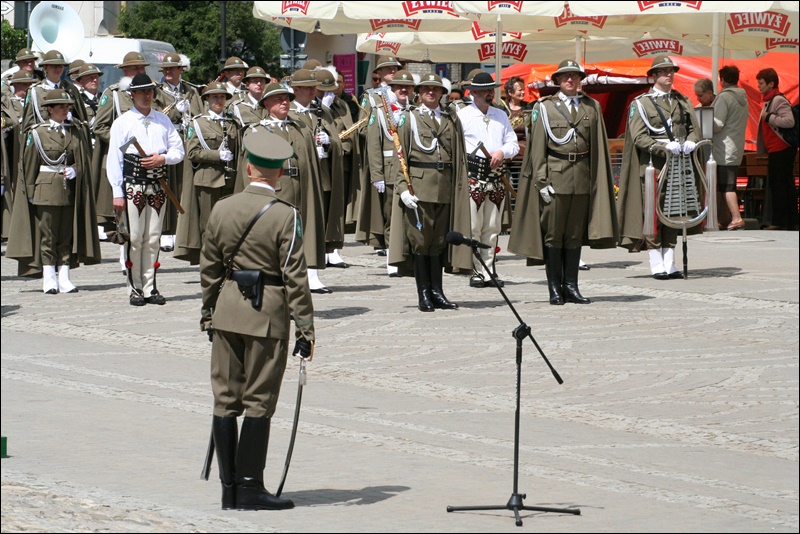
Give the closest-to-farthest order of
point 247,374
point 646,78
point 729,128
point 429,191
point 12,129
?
1. point 247,374
2. point 429,191
3. point 12,129
4. point 729,128
5. point 646,78

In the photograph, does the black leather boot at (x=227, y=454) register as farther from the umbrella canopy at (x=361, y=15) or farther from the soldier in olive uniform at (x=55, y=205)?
the umbrella canopy at (x=361, y=15)

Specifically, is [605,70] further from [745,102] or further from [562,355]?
[562,355]

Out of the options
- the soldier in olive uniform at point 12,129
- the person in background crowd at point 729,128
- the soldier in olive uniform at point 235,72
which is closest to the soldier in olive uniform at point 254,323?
the soldier in olive uniform at point 12,129

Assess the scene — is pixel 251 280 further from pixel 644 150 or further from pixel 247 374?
pixel 644 150

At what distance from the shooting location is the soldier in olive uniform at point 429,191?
1447 cm

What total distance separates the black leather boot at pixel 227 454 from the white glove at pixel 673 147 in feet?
31.3

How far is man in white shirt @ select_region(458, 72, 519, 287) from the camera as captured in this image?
15.8 metres

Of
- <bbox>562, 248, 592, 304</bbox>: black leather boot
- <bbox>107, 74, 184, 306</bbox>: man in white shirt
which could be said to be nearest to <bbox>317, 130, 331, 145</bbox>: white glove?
<bbox>107, 74, 184, 306</bbox>: man in white shirt

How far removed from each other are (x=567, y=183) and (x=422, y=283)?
1.59 metres

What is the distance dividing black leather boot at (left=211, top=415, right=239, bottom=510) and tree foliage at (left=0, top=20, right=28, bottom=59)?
40.6 m

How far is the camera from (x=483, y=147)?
15.8 m

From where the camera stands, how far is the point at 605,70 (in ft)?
90.0

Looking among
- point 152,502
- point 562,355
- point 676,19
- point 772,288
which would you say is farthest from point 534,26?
point 152,502

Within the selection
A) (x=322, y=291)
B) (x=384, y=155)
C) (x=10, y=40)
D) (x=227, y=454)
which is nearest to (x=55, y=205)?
(x=322, y=291)
